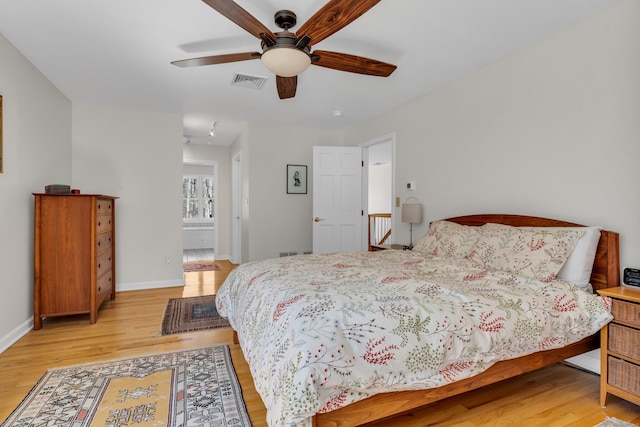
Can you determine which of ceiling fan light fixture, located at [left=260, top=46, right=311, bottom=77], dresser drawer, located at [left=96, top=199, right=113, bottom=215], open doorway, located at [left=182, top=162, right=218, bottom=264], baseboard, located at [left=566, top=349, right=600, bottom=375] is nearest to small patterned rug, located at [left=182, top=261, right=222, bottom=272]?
open doorway, located at [left=182, top=162, right=218, bottom=264]

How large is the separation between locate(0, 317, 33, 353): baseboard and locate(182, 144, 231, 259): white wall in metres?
4.01

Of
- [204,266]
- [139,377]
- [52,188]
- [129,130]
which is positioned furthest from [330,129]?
[139,377]

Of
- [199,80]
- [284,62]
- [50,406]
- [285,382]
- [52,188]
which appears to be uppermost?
[199,80]

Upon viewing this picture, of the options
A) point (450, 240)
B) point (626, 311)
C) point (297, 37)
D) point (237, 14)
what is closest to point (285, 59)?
point (297, 37)

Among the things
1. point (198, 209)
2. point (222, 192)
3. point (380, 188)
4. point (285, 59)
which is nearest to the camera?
point (285, 59)

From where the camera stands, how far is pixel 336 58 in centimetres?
229

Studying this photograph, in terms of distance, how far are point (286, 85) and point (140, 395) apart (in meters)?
2.41

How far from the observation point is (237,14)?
1764 mm

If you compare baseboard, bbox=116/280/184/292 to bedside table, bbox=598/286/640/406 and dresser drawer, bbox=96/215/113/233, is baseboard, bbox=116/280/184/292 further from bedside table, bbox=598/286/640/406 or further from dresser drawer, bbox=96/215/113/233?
bedside table, bbox=598/286/640/406

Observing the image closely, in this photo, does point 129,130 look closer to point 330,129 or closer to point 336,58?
point 330,129

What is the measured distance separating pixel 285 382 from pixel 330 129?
4.82 meters

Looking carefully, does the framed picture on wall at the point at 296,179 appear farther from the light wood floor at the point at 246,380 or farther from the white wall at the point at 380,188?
the white wall at the point at 380,188

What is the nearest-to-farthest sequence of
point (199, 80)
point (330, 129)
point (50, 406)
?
1. point (50, 406)
2. point (199, 80)
3. point (330, 129)

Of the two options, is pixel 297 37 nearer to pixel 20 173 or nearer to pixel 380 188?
pixel 20 173
